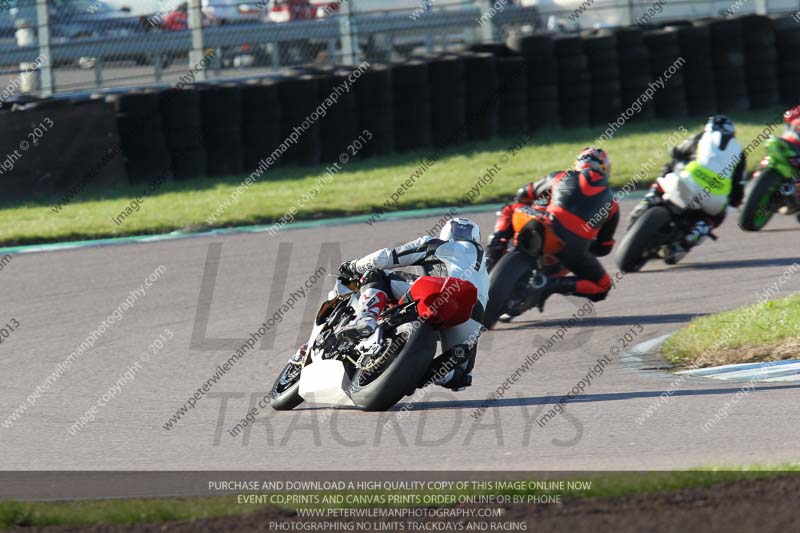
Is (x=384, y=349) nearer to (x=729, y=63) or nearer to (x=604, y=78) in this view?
(x=604, y=78)

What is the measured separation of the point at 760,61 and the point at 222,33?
26.5 feet

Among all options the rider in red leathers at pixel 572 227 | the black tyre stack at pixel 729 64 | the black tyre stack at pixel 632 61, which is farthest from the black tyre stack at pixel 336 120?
the rider in red leathers at pixel 572 227

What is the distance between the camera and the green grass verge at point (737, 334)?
8430 millimetres

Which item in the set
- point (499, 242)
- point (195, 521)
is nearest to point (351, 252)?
point (499, 242)

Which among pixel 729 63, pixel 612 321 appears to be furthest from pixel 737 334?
pixel 729 63

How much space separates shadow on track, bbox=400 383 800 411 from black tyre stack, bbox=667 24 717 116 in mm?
11749

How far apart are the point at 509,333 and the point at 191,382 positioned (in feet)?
8.54

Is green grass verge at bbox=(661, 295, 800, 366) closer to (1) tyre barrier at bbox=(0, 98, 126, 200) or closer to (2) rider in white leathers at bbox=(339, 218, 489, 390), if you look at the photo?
(2) rider in white leathers at bbox=(339, 218, 489, 390)

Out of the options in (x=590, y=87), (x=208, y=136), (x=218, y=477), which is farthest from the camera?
(x=590, y=87)

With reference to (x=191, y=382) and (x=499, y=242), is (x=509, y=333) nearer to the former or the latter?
(x=499, y=242)

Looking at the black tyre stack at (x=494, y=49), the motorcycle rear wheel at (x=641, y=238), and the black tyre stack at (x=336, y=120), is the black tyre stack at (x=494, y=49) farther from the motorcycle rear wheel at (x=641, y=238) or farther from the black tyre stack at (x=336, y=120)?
the motorcycle rear wheel at (x=641, y=238)

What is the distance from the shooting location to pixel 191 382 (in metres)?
8.63

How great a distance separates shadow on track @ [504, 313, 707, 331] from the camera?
9.88 meters

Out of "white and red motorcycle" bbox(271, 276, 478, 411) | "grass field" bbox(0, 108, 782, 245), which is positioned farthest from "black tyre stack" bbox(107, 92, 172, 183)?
"white and red motorcycle" bbox(271, 276, 478, 411)
